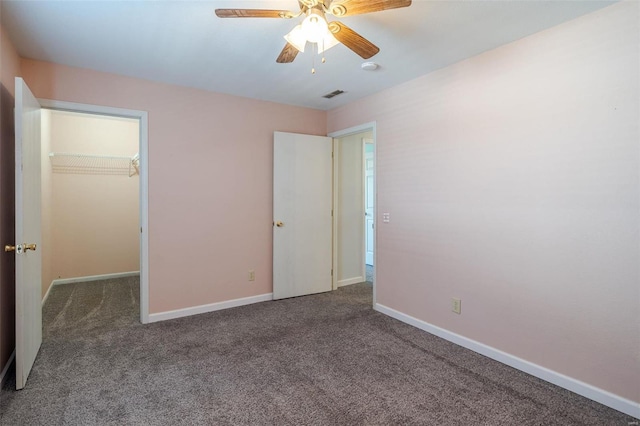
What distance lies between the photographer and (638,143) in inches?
75.1

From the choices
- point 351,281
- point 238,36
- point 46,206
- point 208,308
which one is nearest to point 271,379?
point 208,308

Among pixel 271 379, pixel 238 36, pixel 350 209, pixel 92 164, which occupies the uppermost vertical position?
pixel 238 36

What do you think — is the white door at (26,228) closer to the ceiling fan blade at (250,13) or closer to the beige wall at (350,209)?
the ceiling fan blade at (250,13)

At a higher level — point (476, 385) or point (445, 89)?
point (445, 89)

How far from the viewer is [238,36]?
2381mm

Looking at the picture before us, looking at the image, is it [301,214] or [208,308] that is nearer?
[208,308]

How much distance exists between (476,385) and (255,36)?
113 inches

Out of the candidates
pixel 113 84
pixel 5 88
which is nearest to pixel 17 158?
pixel 5 88

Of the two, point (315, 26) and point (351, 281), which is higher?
point (315, 26)

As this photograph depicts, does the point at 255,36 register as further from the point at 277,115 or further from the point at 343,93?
the point at 277,115

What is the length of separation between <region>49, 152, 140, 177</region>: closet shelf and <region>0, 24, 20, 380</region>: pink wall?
2.28 meters

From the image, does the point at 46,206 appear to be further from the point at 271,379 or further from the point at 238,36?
the point at 271,379

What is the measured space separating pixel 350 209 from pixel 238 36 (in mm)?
2907

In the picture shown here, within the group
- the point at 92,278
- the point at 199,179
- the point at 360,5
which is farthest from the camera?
the point at 92,278
